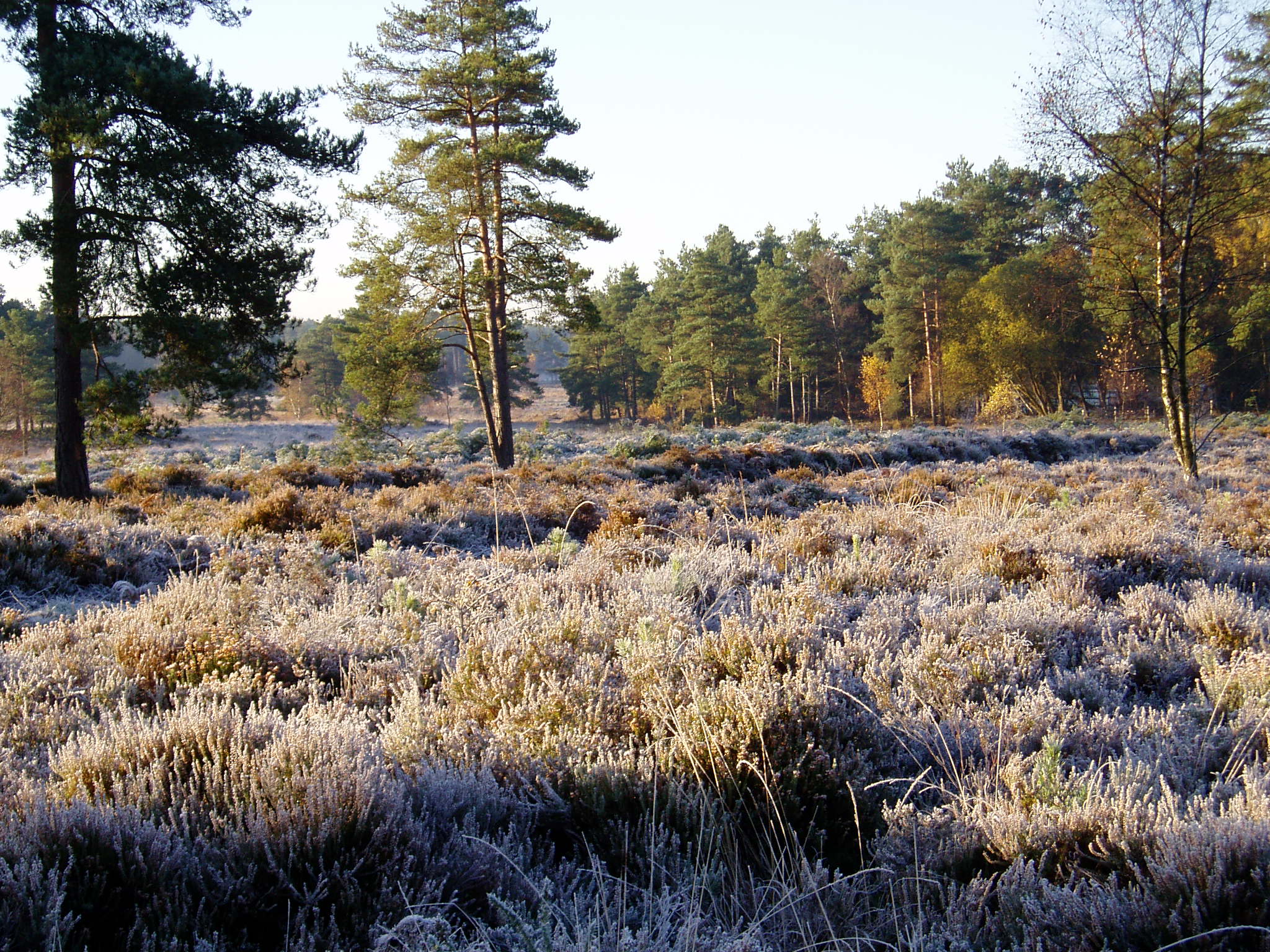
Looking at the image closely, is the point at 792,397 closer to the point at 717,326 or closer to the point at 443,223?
the point at 717,326

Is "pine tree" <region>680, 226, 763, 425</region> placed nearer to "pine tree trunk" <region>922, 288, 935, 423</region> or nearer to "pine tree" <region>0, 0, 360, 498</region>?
"pine tree trunk" <region>922, 288, 935, 423</region>

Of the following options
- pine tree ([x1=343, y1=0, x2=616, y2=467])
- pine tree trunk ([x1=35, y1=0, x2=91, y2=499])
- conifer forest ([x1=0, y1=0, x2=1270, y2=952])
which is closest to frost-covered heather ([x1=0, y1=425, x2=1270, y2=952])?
conifer forest ([x1=0, y1=0, x2=1270, y2=952])

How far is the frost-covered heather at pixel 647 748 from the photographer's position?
74.0 inches

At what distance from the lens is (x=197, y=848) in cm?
201

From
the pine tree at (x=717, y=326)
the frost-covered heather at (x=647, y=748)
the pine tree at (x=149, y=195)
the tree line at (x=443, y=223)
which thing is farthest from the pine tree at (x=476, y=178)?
the pine tree at (x=717, y=326)

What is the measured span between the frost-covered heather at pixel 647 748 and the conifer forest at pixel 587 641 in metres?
0.02

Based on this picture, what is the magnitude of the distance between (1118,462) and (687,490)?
1068 centimetres

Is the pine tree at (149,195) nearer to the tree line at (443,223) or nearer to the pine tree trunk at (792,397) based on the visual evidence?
the tree line at (443,223)

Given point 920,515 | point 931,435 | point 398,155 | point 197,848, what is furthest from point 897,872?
point 931,435

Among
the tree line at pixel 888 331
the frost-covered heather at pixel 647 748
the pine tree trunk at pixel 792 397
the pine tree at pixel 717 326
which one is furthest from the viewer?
the pine tree trunk at pixel 792 397

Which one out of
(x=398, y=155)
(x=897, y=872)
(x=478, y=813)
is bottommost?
(x=897, y=872)

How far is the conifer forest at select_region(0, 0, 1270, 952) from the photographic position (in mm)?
1948

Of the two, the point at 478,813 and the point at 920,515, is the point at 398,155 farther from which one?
the point at 478,813

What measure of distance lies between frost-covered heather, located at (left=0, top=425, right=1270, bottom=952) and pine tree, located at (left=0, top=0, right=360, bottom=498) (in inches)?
196
